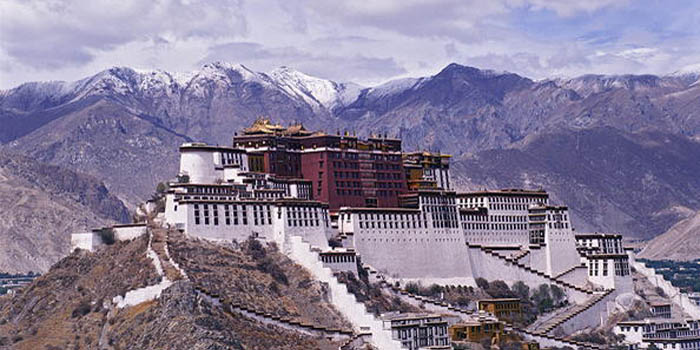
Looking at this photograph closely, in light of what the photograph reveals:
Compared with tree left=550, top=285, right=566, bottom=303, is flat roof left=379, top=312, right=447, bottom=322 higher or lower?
lower

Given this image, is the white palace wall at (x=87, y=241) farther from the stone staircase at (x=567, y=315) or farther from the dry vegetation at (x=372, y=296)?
the stone staircase at (x=567, y=315)

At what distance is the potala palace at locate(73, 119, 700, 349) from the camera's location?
152m

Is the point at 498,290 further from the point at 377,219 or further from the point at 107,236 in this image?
the point at 107,236

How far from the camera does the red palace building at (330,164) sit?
554 feet

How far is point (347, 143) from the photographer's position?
17425 centimetres

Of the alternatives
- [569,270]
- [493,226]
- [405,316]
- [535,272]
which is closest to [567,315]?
[535,272]

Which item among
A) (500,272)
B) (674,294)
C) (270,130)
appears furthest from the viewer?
(674,294)

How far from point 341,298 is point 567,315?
3409cm

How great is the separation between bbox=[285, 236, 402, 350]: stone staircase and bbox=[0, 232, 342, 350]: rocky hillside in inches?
42.9

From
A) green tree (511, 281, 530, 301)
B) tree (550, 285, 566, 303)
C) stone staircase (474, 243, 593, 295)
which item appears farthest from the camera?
stone staircase (474, 243, 593, 295)

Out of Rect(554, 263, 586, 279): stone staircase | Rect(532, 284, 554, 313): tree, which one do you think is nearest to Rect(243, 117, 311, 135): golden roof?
Rect(532, 284, 554, 313): tree

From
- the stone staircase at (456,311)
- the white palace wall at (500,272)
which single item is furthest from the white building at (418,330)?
the white palace wall at (500,272)

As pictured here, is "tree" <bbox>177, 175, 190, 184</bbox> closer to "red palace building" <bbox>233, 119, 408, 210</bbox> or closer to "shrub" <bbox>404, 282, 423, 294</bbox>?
"red palace building" <bbox>233, 119, 408, 210</bbox>

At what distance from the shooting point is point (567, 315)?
550 feet
